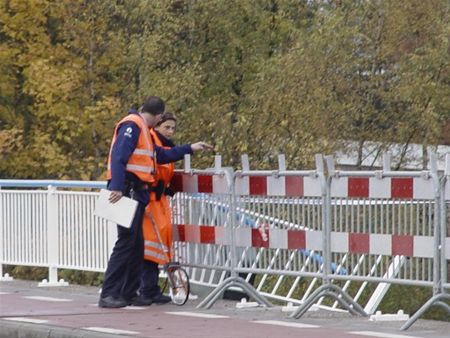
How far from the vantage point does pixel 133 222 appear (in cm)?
1344

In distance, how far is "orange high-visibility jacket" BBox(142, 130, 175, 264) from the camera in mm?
13836

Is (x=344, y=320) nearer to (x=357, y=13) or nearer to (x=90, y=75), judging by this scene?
(x=357, y=13)

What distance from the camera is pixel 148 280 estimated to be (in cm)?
1392

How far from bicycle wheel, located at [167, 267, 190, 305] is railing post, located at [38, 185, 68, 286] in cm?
284

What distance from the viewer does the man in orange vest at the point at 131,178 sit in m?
13.3

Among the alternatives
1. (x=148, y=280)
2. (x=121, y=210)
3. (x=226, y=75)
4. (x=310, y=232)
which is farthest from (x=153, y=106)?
(x=226, y=75)

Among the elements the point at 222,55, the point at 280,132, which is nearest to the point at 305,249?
the point at 280,132

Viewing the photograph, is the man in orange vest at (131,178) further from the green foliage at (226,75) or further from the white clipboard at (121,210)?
the green foliage at (226,75)

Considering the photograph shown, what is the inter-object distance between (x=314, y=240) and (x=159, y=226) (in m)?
1.71

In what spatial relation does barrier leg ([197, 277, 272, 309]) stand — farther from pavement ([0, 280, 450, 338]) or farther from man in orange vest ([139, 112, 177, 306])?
man in orange vest ([139, 112, 177, 306])

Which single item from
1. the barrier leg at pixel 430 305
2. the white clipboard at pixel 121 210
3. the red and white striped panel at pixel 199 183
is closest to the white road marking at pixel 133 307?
the white clipboard at pixel 121 210

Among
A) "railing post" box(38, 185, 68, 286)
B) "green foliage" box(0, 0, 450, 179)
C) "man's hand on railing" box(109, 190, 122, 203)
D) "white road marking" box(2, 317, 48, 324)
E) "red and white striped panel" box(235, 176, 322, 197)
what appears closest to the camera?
"white road marking" box(2, 317, 48, 324)

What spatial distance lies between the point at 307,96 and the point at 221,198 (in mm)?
10904

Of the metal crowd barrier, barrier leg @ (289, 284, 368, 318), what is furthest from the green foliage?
barrier leg @ (289, 284, 368, 318)
